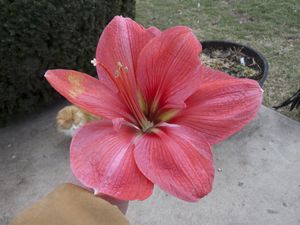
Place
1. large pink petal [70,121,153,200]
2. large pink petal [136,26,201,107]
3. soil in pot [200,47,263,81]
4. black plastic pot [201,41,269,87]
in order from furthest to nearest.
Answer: black plastic pot [201,41,269,87], soil in pot [200,47,263,81], large pink petal [136,26,201,107], large pink petal [70,121,153,200]

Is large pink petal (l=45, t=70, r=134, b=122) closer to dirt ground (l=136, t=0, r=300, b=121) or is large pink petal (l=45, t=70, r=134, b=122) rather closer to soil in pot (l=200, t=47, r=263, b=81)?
soil in pot (l=200, t=47, r=263, b=81)

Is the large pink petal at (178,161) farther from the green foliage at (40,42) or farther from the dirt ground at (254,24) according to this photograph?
the dirt ground at (254,24)

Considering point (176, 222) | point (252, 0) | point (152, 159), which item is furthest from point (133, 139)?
point (252, 0)

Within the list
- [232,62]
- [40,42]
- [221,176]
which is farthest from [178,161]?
[232,62]

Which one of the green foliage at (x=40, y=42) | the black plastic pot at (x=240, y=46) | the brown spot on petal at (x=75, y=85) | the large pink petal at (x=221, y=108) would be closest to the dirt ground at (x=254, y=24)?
the black plastic pot at (x=240, y=46)

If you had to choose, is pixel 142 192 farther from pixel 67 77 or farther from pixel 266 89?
pixel 266 89

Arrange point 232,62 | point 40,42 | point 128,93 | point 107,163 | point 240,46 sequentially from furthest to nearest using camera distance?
point 240,46, point 232,62, point 40,42, point 128,93, point 107,163

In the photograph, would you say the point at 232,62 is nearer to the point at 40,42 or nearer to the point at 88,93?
the point at 40,42

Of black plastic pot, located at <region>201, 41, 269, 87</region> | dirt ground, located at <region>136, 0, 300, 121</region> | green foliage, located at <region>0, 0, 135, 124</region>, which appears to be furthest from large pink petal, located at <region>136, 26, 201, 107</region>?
dirt ground, located at <region>136, 0, 300, 121</region>
